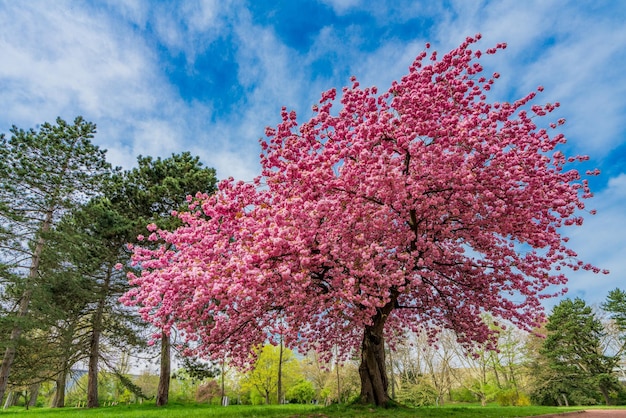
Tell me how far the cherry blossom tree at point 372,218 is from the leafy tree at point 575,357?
27752mm

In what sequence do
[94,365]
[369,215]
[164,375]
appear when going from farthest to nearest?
[94,365]
[164,375]
[369,215]

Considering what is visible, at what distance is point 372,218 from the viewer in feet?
34.6

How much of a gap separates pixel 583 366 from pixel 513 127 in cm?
3504

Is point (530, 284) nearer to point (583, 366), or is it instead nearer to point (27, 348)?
point (27, 348)

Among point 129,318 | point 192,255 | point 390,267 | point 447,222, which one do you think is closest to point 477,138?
point 447,222

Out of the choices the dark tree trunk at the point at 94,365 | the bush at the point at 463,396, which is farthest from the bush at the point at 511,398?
the dark tree trunk at the point at 94,365

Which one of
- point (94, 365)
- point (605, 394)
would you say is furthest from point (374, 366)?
point (605, 394)

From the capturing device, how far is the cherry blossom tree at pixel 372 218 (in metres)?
9.88

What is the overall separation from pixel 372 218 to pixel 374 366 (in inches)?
252

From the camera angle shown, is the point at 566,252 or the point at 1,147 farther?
the point at 1,147

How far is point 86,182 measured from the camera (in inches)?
944

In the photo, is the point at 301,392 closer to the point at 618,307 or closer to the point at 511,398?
the point at 511,398

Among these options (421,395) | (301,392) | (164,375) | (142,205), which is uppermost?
(142,205)

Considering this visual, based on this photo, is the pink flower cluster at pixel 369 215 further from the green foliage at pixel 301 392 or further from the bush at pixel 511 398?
the green foliage at pixel 301 392
